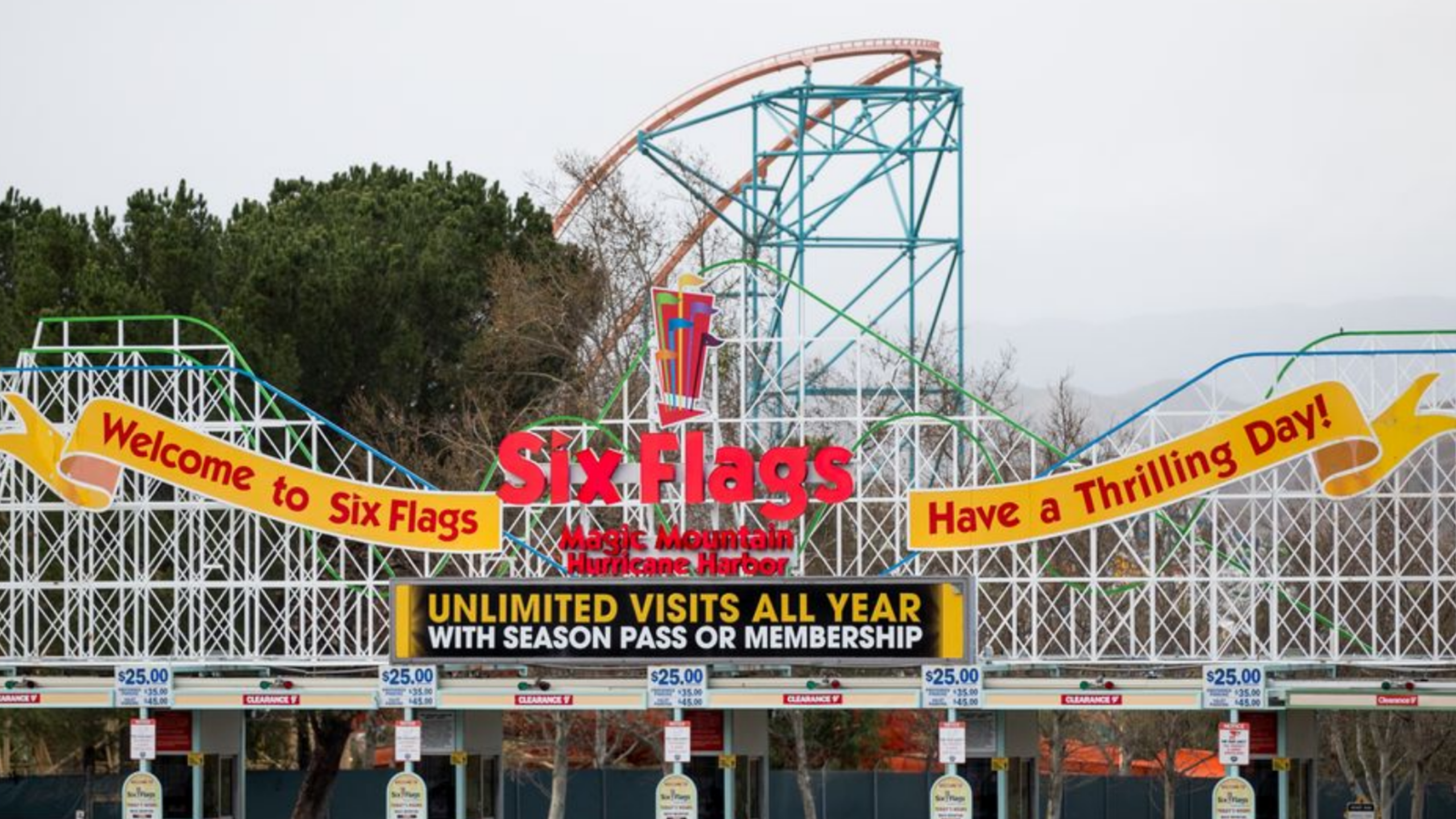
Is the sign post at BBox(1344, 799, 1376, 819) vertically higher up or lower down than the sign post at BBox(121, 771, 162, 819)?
lower down

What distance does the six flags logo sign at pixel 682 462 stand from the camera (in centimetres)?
3369

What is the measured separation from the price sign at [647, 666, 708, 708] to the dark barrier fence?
56.8 feet

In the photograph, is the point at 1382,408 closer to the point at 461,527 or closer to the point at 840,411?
the point at 461,527

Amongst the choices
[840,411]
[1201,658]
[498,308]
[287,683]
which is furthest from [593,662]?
[840,411]

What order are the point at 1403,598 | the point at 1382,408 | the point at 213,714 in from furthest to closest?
1. the point at 1403,598
2. the point at 213,714
3. the point at 1382,408

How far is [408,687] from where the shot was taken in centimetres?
3397

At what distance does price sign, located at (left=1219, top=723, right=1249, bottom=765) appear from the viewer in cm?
3228

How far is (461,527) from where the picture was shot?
34.9 meters

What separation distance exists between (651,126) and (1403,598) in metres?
21.6

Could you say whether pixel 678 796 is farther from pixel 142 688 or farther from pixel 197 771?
pixel 142 688

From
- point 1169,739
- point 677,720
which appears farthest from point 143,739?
point 1169,739

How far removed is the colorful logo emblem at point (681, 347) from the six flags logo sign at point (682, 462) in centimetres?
1

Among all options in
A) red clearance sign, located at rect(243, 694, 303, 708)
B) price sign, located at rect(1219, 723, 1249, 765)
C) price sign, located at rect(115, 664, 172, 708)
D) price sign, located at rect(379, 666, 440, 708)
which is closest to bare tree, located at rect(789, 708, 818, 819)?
price sign, located at rect(379, 666, 440, 708)

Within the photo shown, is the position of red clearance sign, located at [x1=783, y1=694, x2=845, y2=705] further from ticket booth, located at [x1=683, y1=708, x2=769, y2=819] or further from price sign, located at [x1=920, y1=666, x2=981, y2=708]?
ticket booth, located at [x1=683, y1=708, x2=769, y2=819]
